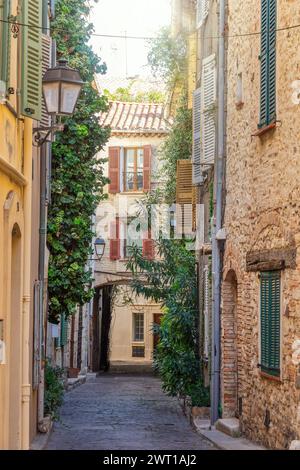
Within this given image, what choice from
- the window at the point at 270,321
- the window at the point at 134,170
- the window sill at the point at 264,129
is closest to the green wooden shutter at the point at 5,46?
the window sill at the point at 264,129

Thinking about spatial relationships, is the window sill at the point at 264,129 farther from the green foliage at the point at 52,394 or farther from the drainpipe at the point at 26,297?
the green foliage at the point at 52,394

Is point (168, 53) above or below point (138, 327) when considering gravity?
above

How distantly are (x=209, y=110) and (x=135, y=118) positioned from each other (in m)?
21.0

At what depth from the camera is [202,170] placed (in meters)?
21.1

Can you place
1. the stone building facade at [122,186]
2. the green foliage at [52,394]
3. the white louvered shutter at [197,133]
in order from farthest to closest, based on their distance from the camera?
1. the stone building facade at [122,186]
2. the white louvered shutter at [197,133]
3. the green foliage at [52,394]

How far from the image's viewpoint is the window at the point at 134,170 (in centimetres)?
3966

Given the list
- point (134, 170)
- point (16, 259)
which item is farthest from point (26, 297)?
point (134, 170)

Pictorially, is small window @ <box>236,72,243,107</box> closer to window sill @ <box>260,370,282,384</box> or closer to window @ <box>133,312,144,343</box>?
window sill @ <box>260,370,282,384</box>

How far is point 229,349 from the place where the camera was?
17688 mm

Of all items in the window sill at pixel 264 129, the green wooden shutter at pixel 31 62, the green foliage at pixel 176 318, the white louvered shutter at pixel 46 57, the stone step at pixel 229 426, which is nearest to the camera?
the green wooden shutter at pixel 31 62

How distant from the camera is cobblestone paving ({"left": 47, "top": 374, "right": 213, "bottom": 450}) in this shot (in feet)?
51.1

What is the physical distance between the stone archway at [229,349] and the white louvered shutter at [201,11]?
23.3ft

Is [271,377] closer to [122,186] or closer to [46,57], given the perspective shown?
[46,57]

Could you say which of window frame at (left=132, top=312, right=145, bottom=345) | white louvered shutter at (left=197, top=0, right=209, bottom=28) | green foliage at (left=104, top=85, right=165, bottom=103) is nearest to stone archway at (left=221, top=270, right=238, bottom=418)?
white louvered shutter at (left=197, top=0, right=209, bottom=28)
